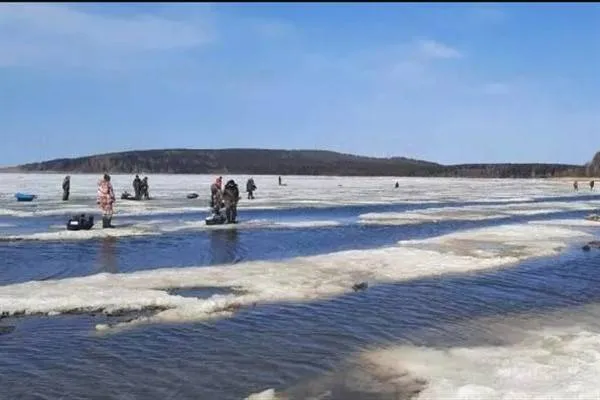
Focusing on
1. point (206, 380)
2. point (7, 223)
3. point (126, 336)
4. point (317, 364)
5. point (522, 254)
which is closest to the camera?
point (206, 380)

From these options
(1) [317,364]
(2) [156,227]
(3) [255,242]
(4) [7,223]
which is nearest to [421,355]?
(1) [317,364]

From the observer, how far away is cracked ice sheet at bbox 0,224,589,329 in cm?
1154

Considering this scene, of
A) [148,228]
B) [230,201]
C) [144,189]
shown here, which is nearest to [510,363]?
[148,228]

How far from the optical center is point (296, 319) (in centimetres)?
1098

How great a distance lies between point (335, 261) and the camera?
1733 cm

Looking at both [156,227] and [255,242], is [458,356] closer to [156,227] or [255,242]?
[255,242]

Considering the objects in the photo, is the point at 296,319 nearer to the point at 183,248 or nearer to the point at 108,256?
the point at 108,256

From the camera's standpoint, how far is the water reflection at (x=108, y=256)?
16156mm

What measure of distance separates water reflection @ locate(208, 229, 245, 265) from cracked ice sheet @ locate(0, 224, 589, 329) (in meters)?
1.36

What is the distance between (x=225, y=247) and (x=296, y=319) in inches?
391

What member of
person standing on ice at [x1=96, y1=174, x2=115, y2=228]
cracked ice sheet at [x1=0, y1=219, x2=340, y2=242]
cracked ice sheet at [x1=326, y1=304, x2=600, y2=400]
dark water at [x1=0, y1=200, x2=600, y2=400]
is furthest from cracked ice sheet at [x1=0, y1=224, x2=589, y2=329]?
person standing on ice at [x1=96, y1=174, x2=115, y2=228]

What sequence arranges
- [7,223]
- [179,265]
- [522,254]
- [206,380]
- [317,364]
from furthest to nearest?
[7,223], [522,254], [179,265], [317,364], [206,380]

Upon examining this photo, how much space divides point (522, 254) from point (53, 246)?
45.1ft

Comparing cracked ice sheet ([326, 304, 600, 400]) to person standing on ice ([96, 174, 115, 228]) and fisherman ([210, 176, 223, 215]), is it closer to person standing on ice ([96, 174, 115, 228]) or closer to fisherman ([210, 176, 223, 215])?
person standing on ice ([96, 174, 115, 228])
